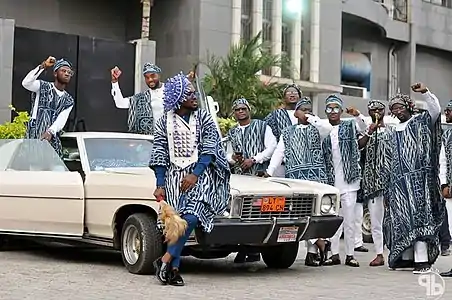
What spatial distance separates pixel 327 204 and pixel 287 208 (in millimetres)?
553

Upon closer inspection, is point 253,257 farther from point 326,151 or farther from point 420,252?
point 420,252

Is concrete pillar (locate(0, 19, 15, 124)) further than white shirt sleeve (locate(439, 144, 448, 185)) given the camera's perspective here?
Yes

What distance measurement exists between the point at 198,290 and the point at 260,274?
139 centimetres

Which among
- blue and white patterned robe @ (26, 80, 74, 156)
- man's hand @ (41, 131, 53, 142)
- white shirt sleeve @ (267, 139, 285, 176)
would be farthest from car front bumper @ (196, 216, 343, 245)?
blue and white patterned robe @ (26, 80, 74, 156)

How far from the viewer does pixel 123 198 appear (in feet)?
27.1

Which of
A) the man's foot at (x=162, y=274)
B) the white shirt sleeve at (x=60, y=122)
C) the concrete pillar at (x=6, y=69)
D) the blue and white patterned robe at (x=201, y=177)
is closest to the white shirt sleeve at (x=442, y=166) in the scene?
the blue and white patterned robe at (x=201, y=177)

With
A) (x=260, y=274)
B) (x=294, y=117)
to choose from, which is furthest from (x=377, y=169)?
(x=260, y=274)

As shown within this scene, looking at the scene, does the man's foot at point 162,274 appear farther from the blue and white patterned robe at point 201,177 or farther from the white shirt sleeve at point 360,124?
the white shirt sleeve at point 360,124

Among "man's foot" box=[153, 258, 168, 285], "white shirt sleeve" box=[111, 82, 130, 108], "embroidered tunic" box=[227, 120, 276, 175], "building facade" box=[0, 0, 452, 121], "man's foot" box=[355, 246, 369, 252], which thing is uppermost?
"building facade" box=[0, 0, 452, 121]

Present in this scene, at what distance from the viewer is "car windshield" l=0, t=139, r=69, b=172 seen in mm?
9227

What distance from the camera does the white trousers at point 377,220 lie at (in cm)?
963

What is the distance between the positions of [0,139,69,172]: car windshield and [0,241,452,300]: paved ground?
1.00 meters

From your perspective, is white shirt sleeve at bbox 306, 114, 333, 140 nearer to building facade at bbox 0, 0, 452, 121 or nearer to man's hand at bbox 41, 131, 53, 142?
man's hand at bbox 41, 131, 53, 142

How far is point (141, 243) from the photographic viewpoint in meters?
8.02
